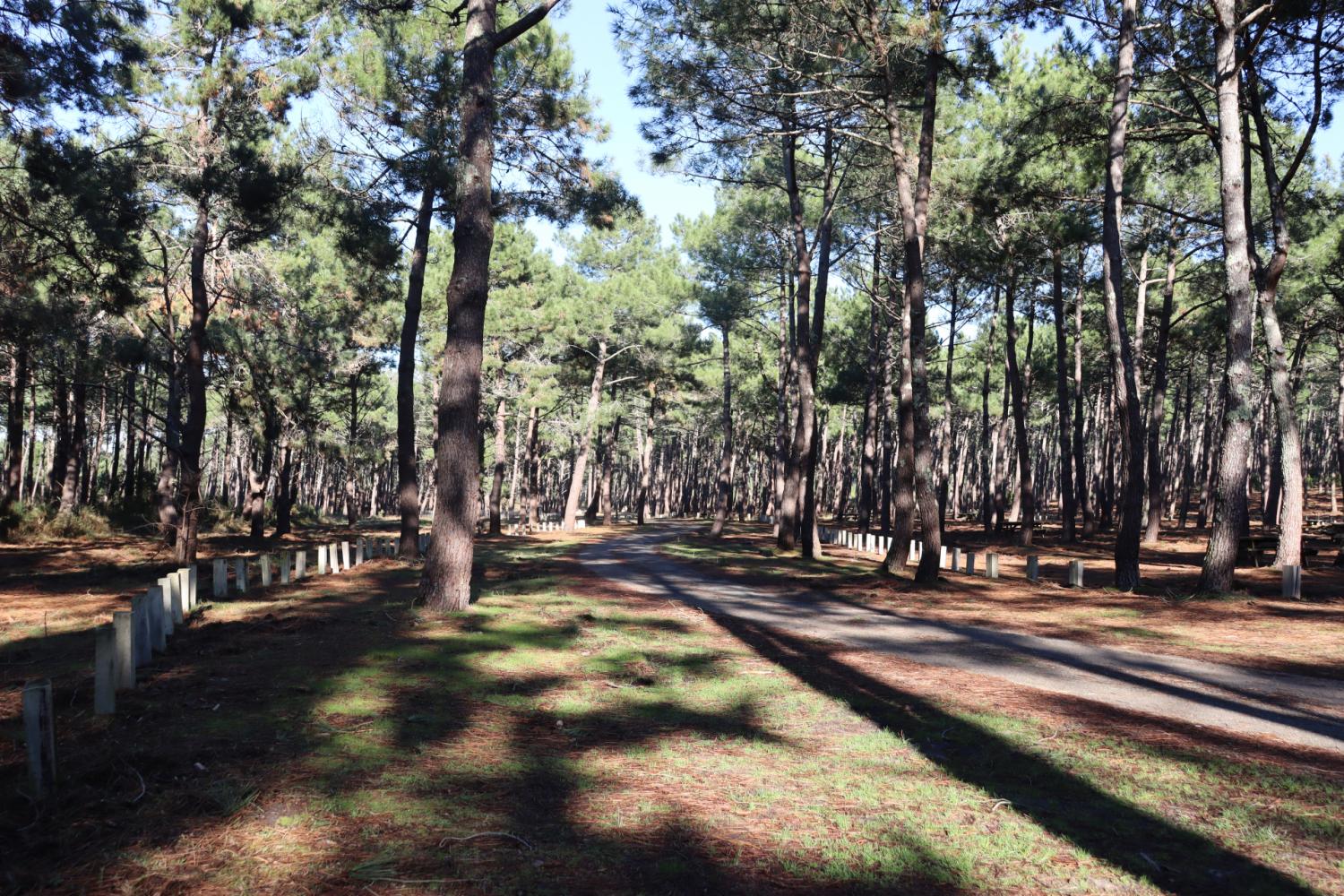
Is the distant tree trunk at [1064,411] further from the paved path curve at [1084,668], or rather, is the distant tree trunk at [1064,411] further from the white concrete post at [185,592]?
the white concrete post at [185,592]

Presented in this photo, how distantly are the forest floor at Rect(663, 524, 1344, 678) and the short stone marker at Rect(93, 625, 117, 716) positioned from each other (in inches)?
404

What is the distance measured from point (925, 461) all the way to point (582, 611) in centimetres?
808

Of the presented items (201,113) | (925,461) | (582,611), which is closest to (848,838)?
(582,611)

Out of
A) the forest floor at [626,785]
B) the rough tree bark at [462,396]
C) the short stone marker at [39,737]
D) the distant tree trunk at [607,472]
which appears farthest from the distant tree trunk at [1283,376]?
the distant tree trunk at [607,472]

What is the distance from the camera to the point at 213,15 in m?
16.6

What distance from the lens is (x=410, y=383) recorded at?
18703mm

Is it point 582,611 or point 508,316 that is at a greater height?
point 508,316

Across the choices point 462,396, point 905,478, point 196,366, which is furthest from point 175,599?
point 905,478

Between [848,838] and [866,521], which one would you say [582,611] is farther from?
[866,521]

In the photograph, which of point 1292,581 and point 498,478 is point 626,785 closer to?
point 1292,581

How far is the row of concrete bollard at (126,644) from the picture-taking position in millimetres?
4340

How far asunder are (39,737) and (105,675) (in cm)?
151

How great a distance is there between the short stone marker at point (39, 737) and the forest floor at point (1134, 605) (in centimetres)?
1042

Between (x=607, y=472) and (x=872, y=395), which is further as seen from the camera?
(x=607, y=472)
